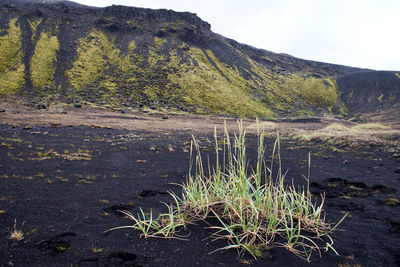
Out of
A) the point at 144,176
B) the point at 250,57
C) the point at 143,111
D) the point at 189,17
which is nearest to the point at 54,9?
the point at 189,17

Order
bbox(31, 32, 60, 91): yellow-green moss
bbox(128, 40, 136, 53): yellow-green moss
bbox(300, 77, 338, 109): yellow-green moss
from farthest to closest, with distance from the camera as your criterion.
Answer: bbox(300, 77, 338, 109): yellow-green moss
bbox(128, 40, 136, 53): yellow-green moss
bbox(31, 32, 60, 91): yellow-green moss

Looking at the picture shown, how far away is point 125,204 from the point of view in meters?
4.70

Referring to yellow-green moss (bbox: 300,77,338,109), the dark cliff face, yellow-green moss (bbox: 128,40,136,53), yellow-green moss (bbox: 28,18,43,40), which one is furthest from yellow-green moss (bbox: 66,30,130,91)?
yellow-green moss (bbox: 300,77,338,109)

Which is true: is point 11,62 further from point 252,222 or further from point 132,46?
point 252,222

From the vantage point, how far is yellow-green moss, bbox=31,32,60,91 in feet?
126

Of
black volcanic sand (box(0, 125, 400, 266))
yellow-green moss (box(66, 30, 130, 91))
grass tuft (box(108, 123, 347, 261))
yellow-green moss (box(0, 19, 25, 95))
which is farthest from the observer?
yellow-green moss (box(66, 30, 130, 91))

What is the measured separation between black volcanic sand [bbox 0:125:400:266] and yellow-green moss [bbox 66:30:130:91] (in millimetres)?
34541

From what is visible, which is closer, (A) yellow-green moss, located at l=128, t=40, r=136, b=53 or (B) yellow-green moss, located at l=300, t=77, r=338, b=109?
(A) yellow-green moss, located at l=128, t=40, r=136, b=53

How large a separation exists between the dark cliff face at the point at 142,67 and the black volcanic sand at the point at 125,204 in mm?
27863

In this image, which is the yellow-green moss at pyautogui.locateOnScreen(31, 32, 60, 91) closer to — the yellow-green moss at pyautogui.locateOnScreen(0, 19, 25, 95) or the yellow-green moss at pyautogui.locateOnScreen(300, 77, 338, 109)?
the yellow-green moss at pyautogui.locateOnScreen(0, 19, 25, 95)

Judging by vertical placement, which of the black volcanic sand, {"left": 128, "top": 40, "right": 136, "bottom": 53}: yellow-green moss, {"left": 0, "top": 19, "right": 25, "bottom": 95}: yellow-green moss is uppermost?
{"left": 128, "top": 40, "right": 136, "bottom": 53}: yellow-green moss

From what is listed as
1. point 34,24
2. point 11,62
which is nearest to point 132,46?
point 34,24

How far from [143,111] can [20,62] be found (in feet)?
91.5

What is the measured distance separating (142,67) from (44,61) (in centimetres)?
1805
